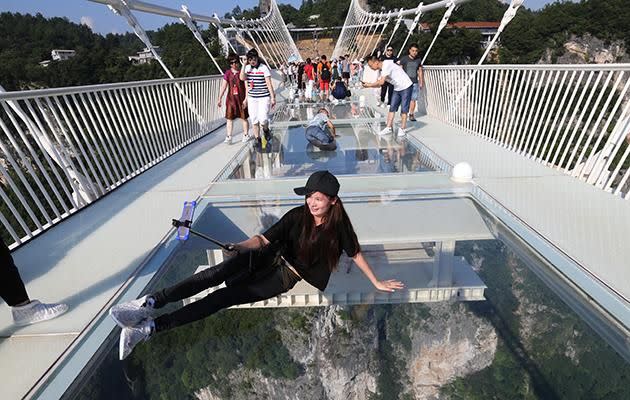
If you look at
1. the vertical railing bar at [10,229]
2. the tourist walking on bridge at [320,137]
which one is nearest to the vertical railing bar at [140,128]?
the tourist walking on bridge at [320,137]

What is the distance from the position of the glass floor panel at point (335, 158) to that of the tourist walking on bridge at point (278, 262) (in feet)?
7.12

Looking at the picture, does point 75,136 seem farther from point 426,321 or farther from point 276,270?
point 426,321

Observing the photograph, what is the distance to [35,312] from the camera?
81.3 inches

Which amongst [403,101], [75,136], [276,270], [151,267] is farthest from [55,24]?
[276,270]

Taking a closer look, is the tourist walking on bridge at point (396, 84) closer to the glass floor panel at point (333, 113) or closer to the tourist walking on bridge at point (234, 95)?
the glass floor panel at point (333, 113)

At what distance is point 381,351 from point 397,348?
0.10 meters

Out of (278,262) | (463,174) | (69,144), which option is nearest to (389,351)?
(278,262)

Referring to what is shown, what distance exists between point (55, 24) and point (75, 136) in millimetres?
5985

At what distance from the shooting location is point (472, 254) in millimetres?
2727

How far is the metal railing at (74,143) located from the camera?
3082 mm

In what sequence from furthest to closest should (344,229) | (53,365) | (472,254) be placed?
(472,254)
(344,229)
(53,365)

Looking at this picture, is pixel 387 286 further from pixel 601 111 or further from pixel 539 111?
pixel 539 111

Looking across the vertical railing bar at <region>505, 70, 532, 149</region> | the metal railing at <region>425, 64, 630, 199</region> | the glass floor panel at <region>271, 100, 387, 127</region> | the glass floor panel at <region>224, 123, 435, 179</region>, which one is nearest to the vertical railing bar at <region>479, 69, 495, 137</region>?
the metal railing at <region>425, 64, 630, 199</region>

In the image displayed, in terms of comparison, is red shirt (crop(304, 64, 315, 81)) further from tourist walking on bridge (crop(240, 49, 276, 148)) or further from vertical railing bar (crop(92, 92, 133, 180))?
vertical railing bar (crop(92, 92, 133, 180))
